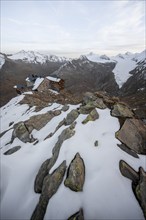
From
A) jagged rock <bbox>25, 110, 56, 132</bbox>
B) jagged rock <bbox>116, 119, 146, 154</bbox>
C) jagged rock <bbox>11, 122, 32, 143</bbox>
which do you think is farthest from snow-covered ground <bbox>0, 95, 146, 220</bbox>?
jagged rock <bbox>25, 110, 56, 132</bbox>

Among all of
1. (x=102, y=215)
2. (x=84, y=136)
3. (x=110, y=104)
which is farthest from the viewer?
(x=110, y=104)

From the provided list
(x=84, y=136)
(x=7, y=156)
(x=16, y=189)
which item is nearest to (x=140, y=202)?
(x=84, y=136)

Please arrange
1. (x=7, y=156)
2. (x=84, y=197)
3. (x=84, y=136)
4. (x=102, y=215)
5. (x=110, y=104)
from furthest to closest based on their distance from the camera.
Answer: (x=110, y=104) < (x=7, y=156) < (x=84, y=136) < (x=84, y=197) < (x=102, y=215)

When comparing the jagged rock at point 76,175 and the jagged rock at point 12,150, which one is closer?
the jagged rock at point 76,175

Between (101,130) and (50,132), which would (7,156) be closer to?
(50,132)

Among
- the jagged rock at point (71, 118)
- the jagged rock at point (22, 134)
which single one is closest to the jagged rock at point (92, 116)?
the jagged rock at point (71, 118)

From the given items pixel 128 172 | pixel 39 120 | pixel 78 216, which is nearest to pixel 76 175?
pixel 78 216

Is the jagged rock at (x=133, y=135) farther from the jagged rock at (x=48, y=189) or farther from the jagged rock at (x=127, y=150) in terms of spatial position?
the jagged rock at (x=48, y=189)
